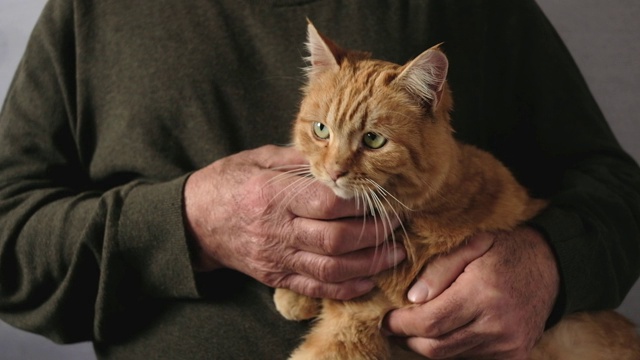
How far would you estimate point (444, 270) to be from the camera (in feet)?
3.15

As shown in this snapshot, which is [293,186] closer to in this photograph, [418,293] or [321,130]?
[321,130]

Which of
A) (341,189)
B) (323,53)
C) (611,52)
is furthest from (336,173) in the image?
(611,52)

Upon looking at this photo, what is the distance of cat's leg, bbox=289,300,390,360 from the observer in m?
0.96

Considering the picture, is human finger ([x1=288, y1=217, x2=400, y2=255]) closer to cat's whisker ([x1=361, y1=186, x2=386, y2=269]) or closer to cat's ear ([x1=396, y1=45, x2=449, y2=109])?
cat's whisker ([x1=361, y1=186, x2=386, y2=269])

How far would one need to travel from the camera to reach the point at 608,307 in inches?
44.8

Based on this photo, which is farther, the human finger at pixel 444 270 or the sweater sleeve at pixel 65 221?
the sweater sleeve at pixel 65 221

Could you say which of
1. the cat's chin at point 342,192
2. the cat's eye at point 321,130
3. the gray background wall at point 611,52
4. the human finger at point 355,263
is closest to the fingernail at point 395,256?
the human finger at point 355,263

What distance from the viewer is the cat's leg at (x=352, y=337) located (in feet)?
3.14

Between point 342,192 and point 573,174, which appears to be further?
point 573,174

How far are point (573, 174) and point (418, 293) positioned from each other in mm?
560

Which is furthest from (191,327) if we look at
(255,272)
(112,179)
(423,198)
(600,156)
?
(600,156)

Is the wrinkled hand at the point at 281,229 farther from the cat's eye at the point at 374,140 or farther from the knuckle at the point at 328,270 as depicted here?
the cat's eye at the point at 374,140

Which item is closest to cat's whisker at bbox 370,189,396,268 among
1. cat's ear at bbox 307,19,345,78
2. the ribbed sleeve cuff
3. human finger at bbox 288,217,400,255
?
human finger at bbox 288,217,400,255

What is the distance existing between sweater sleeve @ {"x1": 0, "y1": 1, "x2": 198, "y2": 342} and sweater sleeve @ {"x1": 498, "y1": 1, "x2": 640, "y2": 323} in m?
0.73
